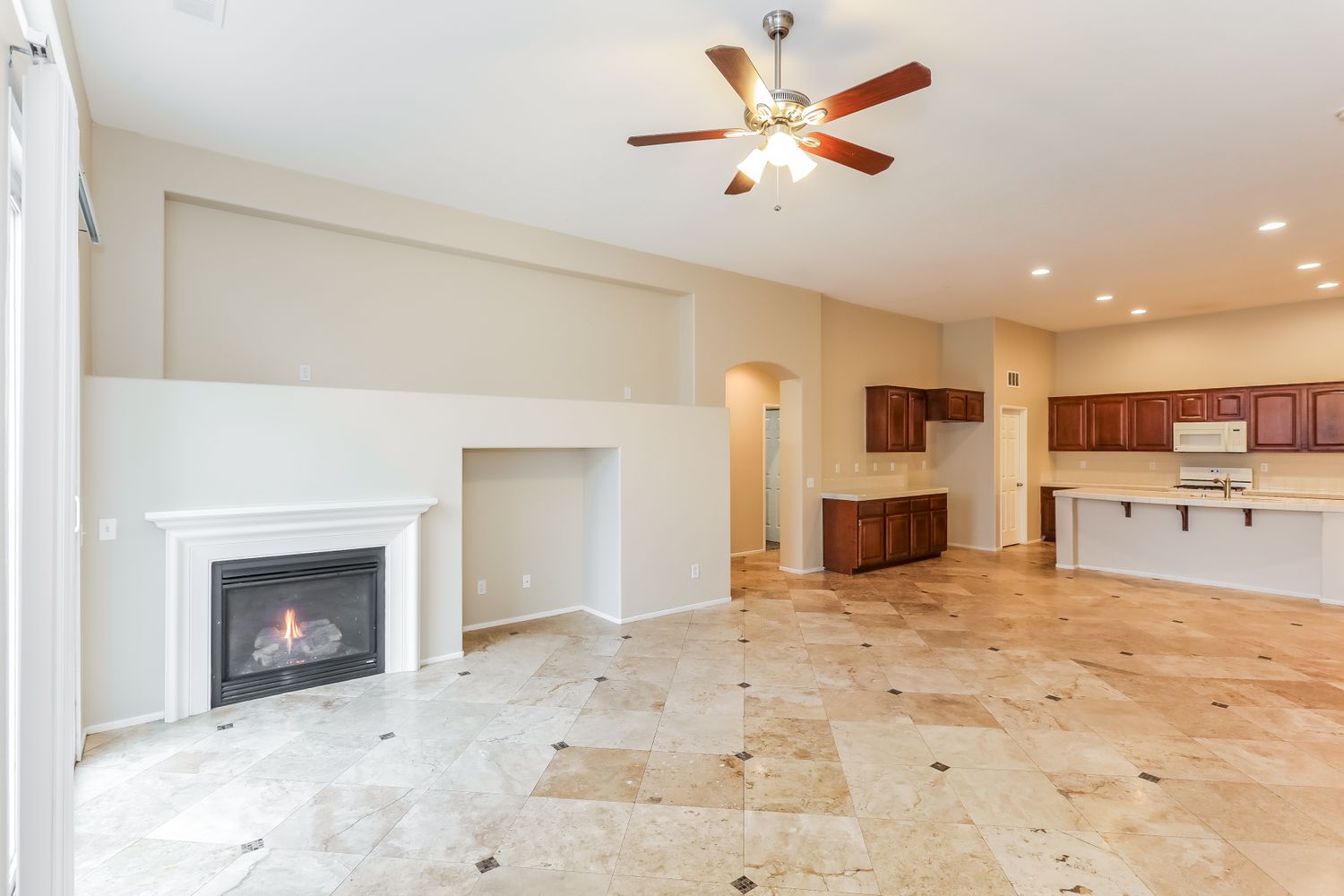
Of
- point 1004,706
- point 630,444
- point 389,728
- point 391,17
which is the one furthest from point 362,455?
→ point 1004,706

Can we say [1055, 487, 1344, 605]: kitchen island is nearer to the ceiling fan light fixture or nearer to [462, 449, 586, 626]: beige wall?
[462, 449, 586, 626]: beige wall

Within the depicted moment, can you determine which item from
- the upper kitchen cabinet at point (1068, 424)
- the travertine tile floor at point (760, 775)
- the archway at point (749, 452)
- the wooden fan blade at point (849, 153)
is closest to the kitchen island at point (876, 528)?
the archway at point (749, 452)

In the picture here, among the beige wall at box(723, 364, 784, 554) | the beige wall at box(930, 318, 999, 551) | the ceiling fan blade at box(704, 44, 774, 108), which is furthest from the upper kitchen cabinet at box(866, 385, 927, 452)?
the ceiling fan blade at box(704, 44, 774, 108)

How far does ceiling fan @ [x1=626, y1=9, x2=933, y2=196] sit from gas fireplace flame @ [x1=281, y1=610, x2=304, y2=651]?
3541mm

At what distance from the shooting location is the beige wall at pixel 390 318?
4105mm

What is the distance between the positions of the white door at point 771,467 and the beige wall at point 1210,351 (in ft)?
15.7

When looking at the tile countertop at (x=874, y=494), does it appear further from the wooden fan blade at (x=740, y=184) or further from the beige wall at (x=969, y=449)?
the wooden fan blade at (x=740, y=184)

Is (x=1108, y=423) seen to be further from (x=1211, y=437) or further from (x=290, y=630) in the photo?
(x=290, y=630)

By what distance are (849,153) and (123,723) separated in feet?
16.2

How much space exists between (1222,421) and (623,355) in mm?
8164

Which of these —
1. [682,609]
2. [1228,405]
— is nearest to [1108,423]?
[1228,405]

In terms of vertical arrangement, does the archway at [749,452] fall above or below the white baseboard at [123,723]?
above

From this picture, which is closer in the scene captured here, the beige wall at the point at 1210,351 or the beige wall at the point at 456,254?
the beige wall at the point at 456,254

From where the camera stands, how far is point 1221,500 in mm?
6645
